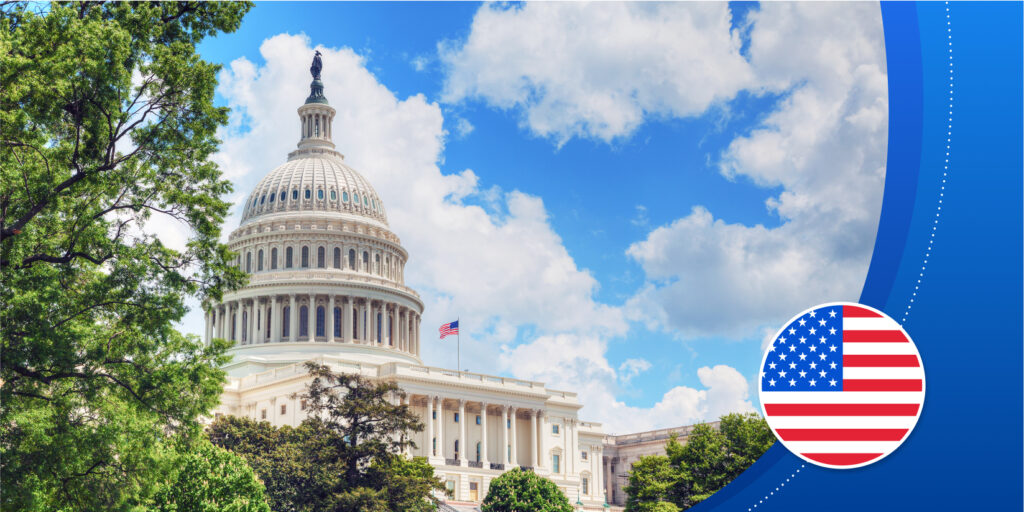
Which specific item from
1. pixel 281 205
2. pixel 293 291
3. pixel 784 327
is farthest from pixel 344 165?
pixel 784 327

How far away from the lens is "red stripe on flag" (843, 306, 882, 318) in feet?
92.5

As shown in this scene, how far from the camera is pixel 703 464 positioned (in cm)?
8669

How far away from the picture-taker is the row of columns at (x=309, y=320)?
138 metres

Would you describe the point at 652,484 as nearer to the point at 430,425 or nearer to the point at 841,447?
the point at 430,425

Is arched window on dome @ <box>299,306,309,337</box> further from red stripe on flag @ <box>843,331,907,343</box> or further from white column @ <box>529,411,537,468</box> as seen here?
red stripe on flag @ <box>843,331,907,343</box>

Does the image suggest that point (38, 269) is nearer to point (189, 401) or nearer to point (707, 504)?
point (189, 401)

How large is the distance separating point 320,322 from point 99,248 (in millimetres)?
106157

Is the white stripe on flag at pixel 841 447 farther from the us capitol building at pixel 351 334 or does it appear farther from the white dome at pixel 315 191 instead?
the white dome at pixel 315 191

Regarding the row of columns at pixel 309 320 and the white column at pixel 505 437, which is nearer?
the white column at pixel 505 437

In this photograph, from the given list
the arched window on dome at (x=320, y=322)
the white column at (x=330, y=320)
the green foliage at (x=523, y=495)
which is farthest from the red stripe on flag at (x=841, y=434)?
the arched window on dome at (x=320, y=322)

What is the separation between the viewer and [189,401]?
36.4m

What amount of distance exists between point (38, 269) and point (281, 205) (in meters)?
116

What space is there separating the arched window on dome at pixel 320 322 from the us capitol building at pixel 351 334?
17 cm

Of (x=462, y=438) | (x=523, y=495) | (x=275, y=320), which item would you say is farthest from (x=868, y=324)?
(x=275, y=320)
